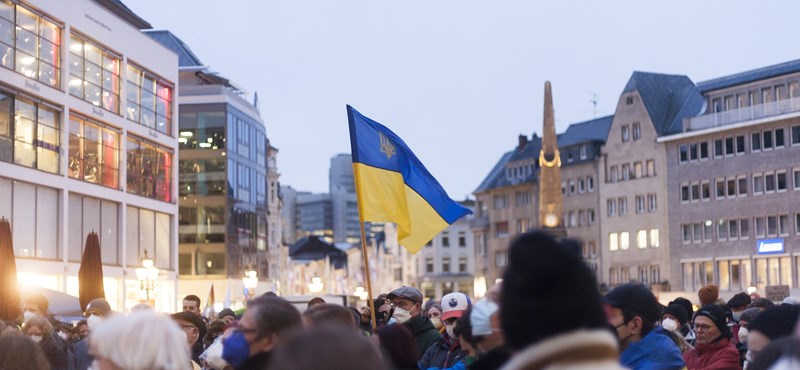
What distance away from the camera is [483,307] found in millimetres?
6332

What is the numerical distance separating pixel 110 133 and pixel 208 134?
28646mm

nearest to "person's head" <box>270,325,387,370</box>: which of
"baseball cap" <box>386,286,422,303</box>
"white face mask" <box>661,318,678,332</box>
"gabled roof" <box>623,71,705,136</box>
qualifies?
"baseball cap" <box>386,286,422,303</box>

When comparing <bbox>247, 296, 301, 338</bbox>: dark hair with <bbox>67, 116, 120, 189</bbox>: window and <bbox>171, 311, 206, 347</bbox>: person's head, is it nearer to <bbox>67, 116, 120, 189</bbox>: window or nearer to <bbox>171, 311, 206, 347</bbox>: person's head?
<bbox>171, 311, 206, 347</bbox>: person's head

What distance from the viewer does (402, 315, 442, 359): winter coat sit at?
12.1 m

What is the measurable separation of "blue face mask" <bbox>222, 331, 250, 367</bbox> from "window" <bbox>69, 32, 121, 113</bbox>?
3980 cm

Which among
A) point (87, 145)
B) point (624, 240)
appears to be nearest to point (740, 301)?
point (87, 145)

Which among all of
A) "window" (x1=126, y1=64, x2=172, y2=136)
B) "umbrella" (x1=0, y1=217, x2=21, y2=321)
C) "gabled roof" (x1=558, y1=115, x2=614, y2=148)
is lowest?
"umbrella" (x1=0, y1=217, x2=21, y2=321)

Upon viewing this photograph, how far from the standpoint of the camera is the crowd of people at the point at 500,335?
3.75m

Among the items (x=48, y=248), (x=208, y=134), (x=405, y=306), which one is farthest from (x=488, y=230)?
(x=405, y=306)

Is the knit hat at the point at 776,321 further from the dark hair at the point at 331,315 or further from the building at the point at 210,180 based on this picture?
the building at the point at 210,180

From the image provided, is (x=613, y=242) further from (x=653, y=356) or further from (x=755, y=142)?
(x=653, y=356)

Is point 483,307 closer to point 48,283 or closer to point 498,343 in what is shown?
point 498,343

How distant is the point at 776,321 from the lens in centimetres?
753

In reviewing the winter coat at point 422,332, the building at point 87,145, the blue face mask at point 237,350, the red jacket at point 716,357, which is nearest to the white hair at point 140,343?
the blue face mask at point 237,350
